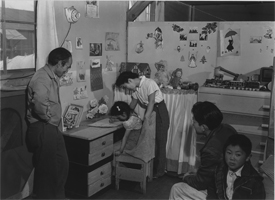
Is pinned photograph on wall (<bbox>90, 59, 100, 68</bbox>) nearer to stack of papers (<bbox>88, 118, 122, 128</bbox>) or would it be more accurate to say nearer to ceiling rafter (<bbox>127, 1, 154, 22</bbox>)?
stack of papers (<bbox>88, 118, 122, 128</bbox>)

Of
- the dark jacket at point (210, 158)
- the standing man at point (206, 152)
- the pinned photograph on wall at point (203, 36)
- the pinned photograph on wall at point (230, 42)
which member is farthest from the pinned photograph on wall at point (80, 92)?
the dark jacket at point (210, 158)

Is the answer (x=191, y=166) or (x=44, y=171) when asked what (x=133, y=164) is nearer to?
(x=191, y=166)

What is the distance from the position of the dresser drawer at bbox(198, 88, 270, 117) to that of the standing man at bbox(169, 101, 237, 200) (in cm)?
148

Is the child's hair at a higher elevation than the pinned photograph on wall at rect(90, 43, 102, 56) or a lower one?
lower

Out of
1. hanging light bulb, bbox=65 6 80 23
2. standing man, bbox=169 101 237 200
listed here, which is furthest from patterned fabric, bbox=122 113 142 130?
standing man, bbox=169 101 237 200

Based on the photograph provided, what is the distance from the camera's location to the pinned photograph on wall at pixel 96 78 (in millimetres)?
4082

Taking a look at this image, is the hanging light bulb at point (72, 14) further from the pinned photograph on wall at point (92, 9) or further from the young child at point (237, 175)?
the young child at point (237, 175)

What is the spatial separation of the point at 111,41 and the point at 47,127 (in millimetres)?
Answer: 1736

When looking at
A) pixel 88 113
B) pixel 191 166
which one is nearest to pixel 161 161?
pixel 191 166

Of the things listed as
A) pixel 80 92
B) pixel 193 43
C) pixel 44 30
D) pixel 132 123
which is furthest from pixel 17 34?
pixel 193 43

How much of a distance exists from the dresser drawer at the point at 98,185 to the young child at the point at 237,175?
5.15 feet

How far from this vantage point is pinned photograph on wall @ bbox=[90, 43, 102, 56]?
403cm

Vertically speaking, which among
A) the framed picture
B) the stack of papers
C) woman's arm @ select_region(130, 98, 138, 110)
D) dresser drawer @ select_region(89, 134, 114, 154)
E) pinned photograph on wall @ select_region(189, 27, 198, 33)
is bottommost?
dresser drawer @ select_region(89, 134, 114, 154)

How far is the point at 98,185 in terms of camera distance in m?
3.48
